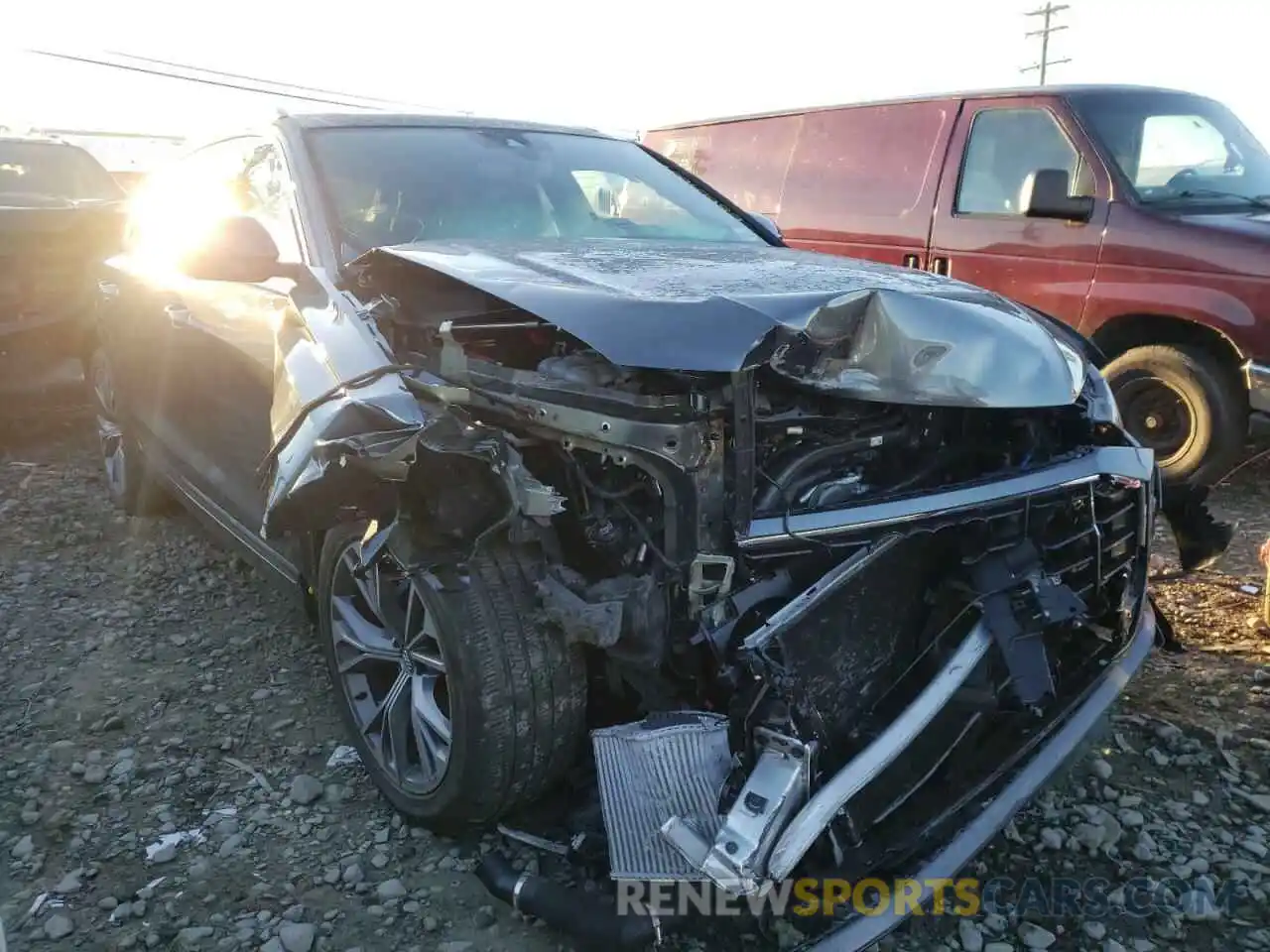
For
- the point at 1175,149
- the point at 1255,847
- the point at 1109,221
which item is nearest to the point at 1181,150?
the point at 1175,149

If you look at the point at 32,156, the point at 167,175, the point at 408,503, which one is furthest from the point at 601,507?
the point at 32,156

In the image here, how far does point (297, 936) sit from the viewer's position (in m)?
2.14

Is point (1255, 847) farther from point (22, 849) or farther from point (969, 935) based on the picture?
point (22, 849)

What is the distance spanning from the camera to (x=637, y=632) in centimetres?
202

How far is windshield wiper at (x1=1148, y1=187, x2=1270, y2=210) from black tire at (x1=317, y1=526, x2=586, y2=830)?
4.42m

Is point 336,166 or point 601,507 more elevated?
point 336,166

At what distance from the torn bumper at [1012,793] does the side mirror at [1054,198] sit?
3.21 meters

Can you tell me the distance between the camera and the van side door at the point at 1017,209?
17.1ft

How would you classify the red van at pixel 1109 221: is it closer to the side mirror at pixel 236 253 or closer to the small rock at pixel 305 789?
the side mirror at pixel 236 253

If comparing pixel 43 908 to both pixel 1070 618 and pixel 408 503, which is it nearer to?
pixel 408 503

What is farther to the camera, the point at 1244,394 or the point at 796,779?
the point at 1244,394

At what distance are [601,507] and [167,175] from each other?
137 inches

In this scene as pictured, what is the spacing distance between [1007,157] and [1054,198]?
1.97ft

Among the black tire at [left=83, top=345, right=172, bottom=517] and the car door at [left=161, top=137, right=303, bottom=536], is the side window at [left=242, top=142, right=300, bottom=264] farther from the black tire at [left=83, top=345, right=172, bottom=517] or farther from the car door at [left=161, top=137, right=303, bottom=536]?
the black tire at [left=83, top=345, right=172, bottom=517]
